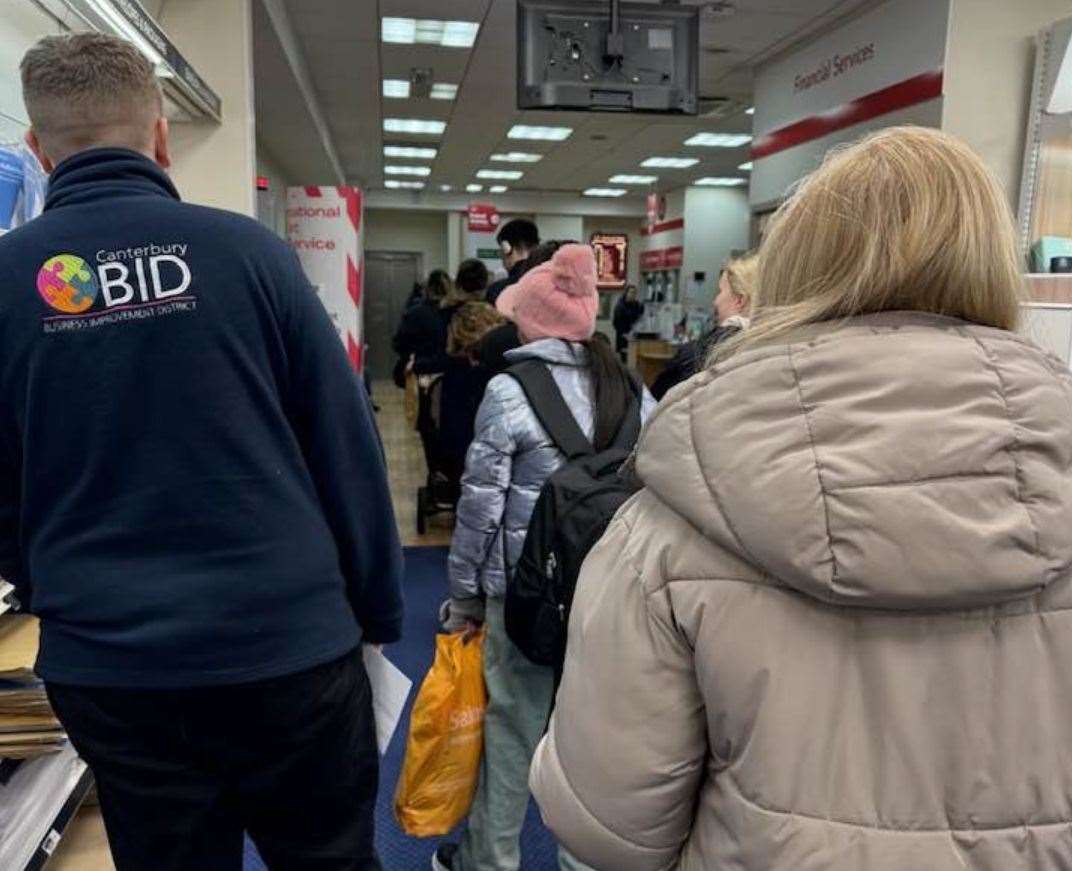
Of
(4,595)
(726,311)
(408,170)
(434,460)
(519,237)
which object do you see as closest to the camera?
(4,595)

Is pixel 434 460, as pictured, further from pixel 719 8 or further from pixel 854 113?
pixel 719 8

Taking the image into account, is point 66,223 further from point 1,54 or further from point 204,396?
point 1,54

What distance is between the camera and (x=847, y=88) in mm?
5324

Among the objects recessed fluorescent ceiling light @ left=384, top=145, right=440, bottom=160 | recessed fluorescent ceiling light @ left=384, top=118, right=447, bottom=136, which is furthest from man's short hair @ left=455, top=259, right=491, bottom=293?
recessed fluorescent ceiling light @ left=384, top=145, right=440, bottom=160

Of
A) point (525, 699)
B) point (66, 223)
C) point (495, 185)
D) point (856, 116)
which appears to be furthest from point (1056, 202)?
point (495, 185)

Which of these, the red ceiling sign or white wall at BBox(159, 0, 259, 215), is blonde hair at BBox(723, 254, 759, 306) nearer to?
white wall at BBox(159, 0, 259, 215)

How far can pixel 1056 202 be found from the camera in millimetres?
4137

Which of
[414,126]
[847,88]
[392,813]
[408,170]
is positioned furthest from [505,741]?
[408,170]

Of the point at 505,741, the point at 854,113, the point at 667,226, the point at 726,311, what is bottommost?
the point at 505,741

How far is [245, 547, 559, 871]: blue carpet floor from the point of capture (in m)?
2.25

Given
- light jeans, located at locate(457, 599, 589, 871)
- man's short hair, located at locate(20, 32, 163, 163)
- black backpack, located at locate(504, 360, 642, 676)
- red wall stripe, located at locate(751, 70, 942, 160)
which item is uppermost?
red wall stripe, located at locate(751, 70, 942, 160)

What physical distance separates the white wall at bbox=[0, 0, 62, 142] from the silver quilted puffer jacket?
4.33 feet

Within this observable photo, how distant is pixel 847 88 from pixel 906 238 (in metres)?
5.18

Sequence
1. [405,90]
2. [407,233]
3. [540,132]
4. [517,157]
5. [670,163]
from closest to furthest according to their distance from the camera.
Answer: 1. [405,90]
2. [540,132]
3. [517,157]
4. [670,163]
5. [407,233]
